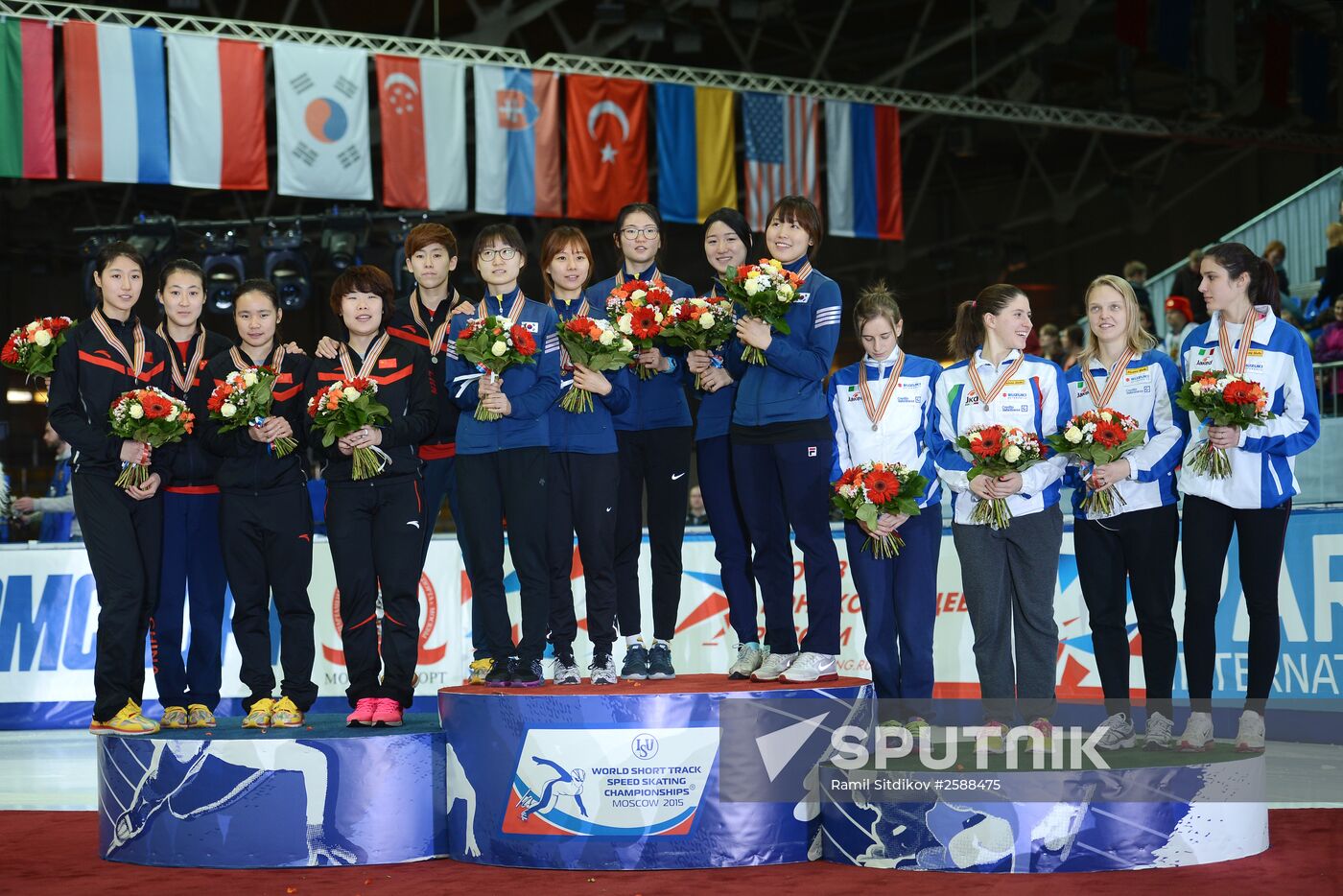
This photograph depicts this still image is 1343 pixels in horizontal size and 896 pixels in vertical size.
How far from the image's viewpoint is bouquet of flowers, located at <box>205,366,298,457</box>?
5.61 m

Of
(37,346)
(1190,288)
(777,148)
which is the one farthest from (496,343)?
(1190,288)

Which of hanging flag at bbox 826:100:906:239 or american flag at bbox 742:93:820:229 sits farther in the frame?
hanging flag at bbox 826:100:906:239

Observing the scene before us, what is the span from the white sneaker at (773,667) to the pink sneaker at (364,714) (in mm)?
1482

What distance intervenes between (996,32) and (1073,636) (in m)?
13.4

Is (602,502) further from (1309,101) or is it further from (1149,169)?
(1149,169)

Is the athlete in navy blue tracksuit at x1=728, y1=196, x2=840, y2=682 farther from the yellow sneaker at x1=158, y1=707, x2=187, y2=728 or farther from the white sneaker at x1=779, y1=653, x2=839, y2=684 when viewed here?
the yellow sneaker at x1=158, y1=707, x2=187, y2=728

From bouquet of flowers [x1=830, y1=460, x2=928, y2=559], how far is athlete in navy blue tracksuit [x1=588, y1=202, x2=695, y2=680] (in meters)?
0.80

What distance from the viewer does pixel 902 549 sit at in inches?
221

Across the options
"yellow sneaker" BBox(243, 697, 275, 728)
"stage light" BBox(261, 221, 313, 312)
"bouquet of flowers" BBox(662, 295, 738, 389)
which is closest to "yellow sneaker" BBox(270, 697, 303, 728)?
"yellow sneaker" BBox(243, 697, 275, 728)

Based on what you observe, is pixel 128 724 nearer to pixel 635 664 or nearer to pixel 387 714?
pixel 387 714

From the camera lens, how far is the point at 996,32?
20.4 meters

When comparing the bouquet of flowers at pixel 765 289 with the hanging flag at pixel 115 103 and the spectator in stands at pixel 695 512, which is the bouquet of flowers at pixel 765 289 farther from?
the hanging flag at pixel 115 103

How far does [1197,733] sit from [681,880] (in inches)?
86.8

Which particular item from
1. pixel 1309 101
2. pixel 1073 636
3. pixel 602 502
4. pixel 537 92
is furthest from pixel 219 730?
pixel 1309 101
